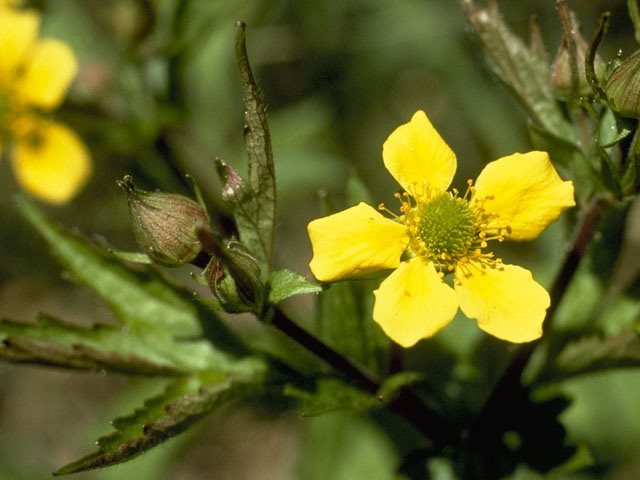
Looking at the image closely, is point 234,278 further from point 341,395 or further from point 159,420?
point 341,395

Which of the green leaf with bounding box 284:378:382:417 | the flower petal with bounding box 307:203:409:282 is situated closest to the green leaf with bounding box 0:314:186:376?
the green leaf with bounding box 284:378:382:417

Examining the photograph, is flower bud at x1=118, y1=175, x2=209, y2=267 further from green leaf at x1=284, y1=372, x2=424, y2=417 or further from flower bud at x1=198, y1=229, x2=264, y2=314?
green leaf at x1=284, y1=372, x2=424, y2=417

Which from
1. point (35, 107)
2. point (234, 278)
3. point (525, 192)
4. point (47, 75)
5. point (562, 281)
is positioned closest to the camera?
point (234, 278)

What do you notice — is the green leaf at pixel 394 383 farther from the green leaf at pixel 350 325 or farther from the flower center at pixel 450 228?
the flower center at pixel 450 228

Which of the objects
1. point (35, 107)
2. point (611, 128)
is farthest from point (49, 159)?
point (611, 128)

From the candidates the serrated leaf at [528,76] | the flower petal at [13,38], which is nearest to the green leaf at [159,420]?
the serrated leaf at [528,76]

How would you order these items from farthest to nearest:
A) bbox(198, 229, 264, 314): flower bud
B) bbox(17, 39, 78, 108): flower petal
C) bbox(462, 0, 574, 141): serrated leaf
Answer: bbox(17, 39, 78, 108): flower petal → bbox(462, 0, 574, 141): serrated leaf → bbox(198, 229, 264, 314): flower bud
